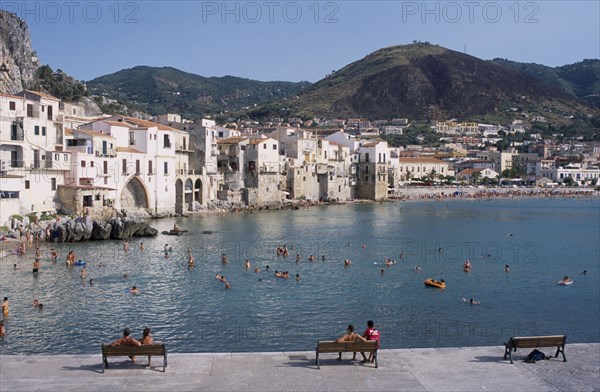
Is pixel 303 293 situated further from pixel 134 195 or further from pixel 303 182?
pixel 303 182

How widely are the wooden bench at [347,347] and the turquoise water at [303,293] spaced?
6711mm

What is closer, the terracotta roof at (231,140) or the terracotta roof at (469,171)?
the terracotta roof at (231,140)

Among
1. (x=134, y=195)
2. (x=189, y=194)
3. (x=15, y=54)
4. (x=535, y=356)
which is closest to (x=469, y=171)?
(x=189, y=194)

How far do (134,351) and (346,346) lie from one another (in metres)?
4.48

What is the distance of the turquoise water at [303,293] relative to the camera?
2114 cm

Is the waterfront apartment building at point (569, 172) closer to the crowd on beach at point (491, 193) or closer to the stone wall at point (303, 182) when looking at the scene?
the crowd on beach at point (491, 193)

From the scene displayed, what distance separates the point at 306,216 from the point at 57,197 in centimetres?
2865

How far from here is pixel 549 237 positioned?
5509 centimetres

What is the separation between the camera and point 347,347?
1296cm

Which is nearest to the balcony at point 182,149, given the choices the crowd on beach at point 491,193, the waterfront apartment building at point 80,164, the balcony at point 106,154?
the waterfront apartment building at point 80,164

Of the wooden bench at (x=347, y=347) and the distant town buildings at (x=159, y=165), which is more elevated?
the distant town buildings at (x=159, y=165)

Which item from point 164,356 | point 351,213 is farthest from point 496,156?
point 164,356

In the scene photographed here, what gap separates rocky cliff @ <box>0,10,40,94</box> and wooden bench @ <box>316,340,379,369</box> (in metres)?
83.9

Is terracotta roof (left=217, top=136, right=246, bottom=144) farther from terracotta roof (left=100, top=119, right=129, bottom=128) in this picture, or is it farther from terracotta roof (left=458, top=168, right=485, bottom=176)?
terracotta roof (left=458, top=168, right=485, bottom=176)
